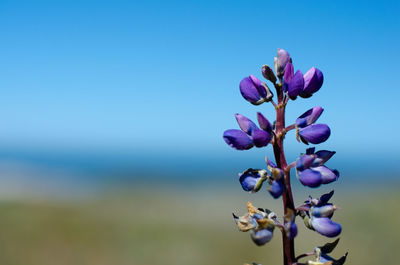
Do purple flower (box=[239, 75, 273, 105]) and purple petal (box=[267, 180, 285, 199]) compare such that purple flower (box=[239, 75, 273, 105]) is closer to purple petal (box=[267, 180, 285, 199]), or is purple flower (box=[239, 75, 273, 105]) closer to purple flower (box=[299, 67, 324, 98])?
purple flower (box=[299, 67, 324, 98])

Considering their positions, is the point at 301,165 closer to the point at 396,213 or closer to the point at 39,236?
the point at 39,236

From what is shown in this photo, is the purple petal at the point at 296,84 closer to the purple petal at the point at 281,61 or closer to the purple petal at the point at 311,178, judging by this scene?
the purple petal at the point at 281,61

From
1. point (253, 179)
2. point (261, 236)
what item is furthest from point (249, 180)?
point (261, 236)

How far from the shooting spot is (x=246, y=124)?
213 cm

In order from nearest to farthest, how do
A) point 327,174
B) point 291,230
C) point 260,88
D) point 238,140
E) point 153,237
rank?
point 291,230, point 327,174, point 238,140, point 260,88, point 153,237

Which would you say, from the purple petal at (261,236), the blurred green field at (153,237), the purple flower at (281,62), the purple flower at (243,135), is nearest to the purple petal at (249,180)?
the purple flower at (243,135)

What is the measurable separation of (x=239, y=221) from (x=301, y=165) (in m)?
0.36

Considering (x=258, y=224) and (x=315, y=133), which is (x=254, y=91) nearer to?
(x=315, y=133)

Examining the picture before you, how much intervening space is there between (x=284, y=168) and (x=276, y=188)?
0.51ft

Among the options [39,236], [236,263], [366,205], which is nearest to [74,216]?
[39,236]

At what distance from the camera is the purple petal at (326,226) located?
78.2 inches

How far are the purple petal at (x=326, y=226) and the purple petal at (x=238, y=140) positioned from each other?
0.43m

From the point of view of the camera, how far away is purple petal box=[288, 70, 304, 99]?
6.82 feet

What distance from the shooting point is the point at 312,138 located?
2.11 meters
